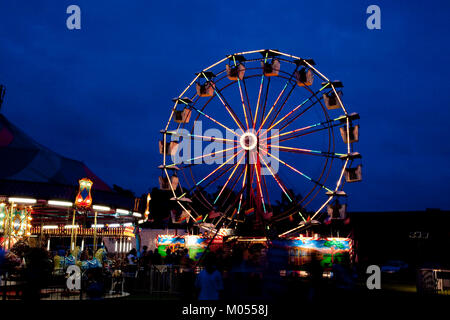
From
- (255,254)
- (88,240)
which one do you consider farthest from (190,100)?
(88,240)

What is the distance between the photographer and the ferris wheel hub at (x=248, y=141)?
1814 centimetres

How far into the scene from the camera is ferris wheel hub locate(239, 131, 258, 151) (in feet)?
59.5

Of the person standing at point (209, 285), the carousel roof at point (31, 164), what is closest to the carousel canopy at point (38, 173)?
the carousel roof at point (31, 164)

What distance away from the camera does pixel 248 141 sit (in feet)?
59.8

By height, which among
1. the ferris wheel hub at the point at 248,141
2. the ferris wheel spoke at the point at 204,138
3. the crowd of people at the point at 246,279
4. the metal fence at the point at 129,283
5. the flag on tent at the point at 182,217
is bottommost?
the metal fence at the point at 129,283

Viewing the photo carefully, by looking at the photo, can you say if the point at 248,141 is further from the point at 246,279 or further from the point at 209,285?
the point at 209,285

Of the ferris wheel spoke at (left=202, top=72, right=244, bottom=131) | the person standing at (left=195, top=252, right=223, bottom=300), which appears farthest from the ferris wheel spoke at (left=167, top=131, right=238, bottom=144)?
the person standing at (left=195, top=252, right=223, bottom=300)

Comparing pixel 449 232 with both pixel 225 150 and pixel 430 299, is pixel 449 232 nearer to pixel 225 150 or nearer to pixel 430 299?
pixel 225 150

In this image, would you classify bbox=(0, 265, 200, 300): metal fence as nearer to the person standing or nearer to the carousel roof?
the carousel roof

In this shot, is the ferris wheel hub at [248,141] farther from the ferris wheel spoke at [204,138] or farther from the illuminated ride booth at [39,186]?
the illuminated ride booth at [39,186]

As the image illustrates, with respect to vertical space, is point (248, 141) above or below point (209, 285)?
above

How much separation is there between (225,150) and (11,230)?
Result: 926cm

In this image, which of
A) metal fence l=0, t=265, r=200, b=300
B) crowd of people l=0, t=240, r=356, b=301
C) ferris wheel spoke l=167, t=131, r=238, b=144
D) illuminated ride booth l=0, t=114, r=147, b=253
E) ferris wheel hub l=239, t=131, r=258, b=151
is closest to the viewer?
crowd of people l=0, t=240, r=356, b=301

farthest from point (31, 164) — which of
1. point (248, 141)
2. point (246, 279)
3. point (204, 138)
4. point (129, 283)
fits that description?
point (246, 279)
